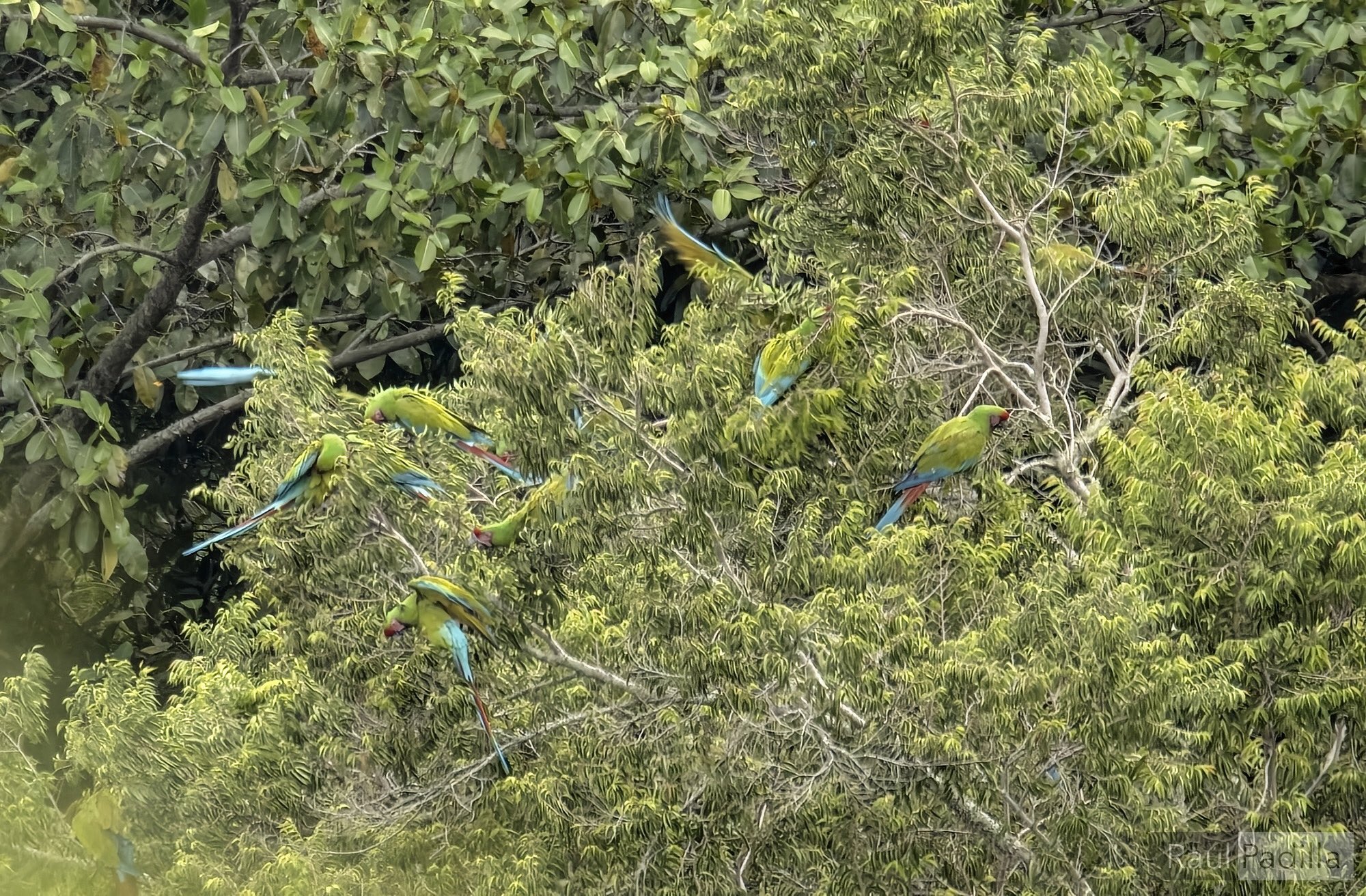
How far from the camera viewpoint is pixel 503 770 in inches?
219

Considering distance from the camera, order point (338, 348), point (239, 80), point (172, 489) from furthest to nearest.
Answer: point (172, 489) → point (338, 348) → point (239, 80)

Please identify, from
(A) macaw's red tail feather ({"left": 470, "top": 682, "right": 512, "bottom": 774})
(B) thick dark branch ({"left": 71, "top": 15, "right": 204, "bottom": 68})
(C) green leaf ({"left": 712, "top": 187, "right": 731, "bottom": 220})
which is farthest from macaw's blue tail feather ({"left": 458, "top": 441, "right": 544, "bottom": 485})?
(B) thick dark branch ({"left": 71, "top": 15, "right": 204, "bottom": 68})

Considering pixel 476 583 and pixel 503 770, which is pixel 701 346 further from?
pixel 503 770

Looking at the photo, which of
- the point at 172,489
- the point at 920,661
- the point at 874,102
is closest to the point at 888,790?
the point at 920,661

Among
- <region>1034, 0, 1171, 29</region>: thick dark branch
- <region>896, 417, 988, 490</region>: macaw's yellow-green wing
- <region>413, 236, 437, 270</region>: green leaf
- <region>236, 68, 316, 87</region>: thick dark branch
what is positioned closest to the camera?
<region>896, 417, 988, 490</region>: macaw's yellow-green wing

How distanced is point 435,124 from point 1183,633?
511 centimetres

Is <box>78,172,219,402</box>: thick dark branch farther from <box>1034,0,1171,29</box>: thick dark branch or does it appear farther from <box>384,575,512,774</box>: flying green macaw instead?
<box>1034,0,1171,29</box>: thick dark branch

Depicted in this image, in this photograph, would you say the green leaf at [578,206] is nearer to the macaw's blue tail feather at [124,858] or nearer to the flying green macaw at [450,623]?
the flying green macaw at [450,623]

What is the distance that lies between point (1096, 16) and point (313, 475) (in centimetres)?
579

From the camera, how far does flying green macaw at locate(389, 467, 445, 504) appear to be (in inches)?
223

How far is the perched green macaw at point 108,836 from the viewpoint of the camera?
564 centimetres

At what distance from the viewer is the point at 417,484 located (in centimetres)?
584

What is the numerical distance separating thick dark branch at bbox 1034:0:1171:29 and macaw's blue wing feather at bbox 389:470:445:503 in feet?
15.9

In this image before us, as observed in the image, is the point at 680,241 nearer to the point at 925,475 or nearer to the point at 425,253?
the point at 425,253
